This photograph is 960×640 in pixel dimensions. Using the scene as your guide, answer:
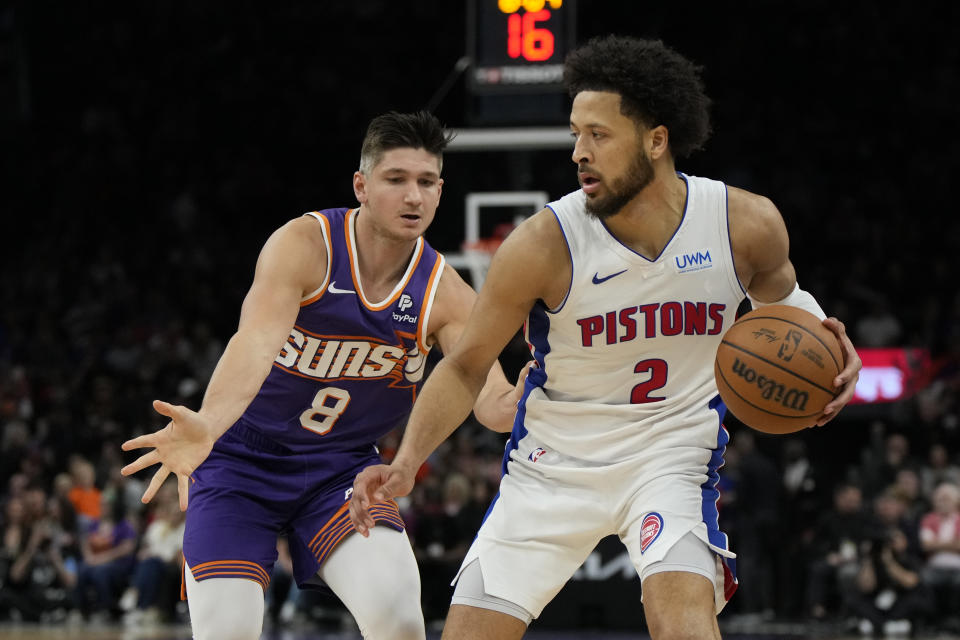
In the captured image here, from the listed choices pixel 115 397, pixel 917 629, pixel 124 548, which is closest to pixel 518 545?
pixel 917 629

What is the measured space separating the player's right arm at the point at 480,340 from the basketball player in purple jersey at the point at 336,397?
53cm

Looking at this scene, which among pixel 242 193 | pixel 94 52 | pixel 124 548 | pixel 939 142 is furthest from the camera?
pixel 94 52

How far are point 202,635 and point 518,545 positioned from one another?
1.17 m

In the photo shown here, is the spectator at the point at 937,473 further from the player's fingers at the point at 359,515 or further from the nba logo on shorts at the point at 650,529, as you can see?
the player's fingers at the point at 359,515

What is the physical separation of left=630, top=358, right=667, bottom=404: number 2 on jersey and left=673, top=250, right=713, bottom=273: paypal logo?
0.93 ft

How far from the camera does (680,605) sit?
3.62 m

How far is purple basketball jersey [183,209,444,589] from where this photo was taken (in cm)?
462

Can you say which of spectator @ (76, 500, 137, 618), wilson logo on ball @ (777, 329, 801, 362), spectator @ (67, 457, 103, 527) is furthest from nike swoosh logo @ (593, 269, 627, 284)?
spectator @ (67, 457, 103, 527)

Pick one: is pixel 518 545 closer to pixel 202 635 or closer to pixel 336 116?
pixel 202 635

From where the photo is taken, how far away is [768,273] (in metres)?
4.03

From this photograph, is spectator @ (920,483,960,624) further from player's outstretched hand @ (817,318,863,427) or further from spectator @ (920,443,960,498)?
player's outstretched hand @ (817,318,863,427)

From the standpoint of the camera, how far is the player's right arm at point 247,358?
13.2ft

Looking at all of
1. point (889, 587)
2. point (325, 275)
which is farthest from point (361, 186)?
point (889, 587)

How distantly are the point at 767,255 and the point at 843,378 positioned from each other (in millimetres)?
428
